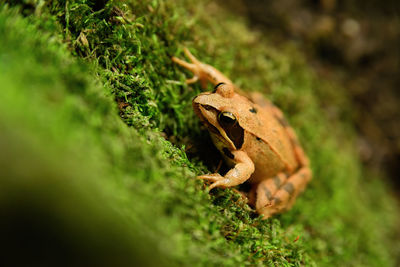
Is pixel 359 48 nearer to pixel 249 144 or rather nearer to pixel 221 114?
pixel 249 144

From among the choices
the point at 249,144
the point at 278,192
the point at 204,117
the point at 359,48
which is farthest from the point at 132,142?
the point at 359,48

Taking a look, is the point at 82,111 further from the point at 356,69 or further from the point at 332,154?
the point at 356,69

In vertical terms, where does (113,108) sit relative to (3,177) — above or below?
above

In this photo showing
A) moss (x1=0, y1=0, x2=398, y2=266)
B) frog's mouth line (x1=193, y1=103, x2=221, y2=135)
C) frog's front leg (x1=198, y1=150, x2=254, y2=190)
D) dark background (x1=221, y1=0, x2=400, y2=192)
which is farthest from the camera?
dark background (x1=221, y1=0, x2=400, y2=192)

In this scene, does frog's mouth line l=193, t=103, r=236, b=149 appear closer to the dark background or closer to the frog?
the frog

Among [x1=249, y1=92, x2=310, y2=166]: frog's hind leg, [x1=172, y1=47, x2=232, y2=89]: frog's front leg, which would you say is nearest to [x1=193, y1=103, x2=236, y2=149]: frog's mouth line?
[x1=172, y1=47, x2=232, y2=89]: frog's front leg

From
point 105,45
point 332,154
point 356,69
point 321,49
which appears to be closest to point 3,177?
point 105,45

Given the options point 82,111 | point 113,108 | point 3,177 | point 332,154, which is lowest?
point 3,177

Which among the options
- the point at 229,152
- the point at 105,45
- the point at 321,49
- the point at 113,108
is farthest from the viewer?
the point at 321,49
